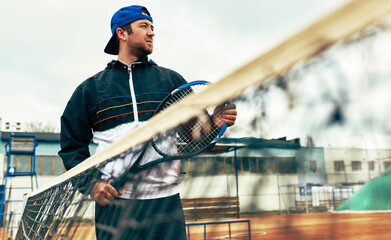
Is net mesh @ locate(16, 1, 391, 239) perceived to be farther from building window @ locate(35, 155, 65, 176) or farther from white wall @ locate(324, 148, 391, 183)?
building window @ locate(35, 155, 65, 176)

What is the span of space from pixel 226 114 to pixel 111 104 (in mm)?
1121

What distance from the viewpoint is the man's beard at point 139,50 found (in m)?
2.26

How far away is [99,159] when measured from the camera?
162cm

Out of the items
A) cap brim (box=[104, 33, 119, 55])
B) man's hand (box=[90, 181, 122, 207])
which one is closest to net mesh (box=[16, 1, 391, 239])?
man's hand (box=[90, 181, 122, 207])

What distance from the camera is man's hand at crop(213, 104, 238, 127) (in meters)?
0.99

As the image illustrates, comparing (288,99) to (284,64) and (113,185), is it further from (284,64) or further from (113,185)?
(113,185)

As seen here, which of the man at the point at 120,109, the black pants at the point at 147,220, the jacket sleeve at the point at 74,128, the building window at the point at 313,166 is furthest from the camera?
the jacket sleeve at the point at 74,128

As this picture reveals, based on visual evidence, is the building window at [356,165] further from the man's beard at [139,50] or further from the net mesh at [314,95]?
the man's beard at [139,50]

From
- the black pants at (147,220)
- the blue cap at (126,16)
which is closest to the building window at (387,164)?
the black pants at (147,220)

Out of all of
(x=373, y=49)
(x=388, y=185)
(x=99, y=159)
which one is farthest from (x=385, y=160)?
(x=99, y=159)

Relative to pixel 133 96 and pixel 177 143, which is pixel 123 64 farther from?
pixel 177 143

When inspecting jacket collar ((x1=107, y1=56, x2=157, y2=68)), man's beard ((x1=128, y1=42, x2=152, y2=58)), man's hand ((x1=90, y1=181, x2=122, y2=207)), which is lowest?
man's hand ((x1=90, y1=181, x2=122, y2=207))

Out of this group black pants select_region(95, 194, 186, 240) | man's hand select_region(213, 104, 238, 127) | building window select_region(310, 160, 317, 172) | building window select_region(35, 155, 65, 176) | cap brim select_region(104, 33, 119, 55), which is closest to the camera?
building window select_region(310, 160, 317, 172)

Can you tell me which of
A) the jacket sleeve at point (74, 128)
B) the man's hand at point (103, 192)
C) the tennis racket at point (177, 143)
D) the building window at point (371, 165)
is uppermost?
the jacket sleeve at point (74, 128)
